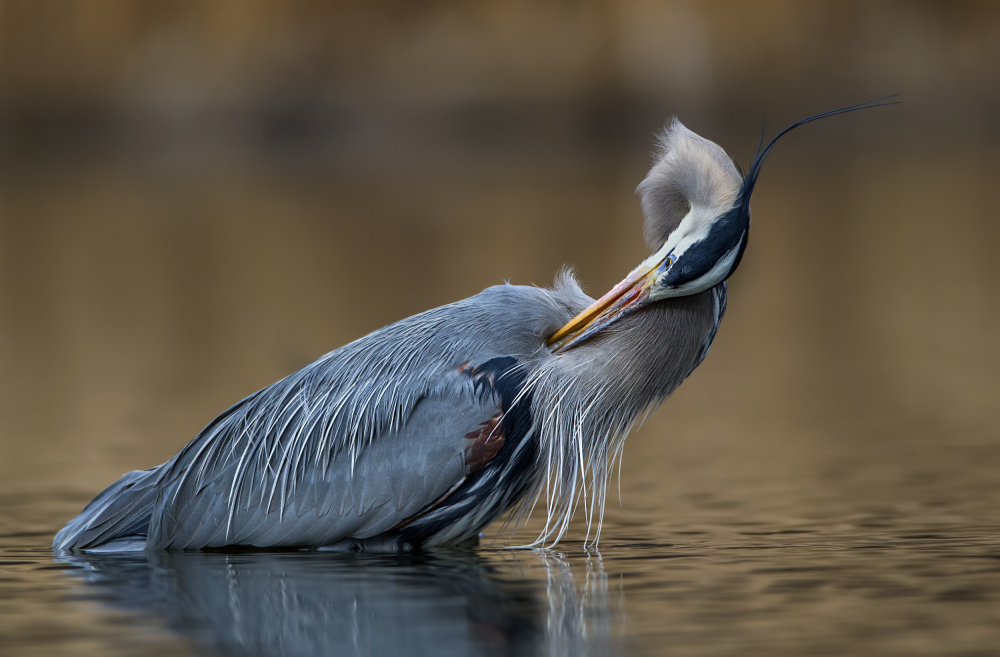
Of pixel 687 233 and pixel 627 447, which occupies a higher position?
pixel 687 233

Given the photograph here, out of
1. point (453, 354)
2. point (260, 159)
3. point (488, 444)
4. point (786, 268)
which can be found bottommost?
point (488, 444)

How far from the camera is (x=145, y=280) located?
68.0 feet

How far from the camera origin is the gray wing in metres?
7.21

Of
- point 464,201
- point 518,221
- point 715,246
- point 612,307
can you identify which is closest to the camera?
point 715,246

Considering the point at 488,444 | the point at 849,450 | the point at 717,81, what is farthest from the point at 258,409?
the point at 717,81

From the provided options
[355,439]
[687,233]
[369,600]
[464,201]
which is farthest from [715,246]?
[464,201]

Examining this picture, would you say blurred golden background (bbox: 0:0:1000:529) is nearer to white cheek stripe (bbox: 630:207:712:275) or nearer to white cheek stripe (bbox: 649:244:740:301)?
white cheek stripe (bbox: 649:244:740:301)

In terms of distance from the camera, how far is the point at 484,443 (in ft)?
23.4

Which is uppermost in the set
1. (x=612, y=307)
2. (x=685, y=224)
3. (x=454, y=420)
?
(x=685, y=224)

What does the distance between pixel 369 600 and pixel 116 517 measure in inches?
80.8

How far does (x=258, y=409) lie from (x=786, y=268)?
12988 mm

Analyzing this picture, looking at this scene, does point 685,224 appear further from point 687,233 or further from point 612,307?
point 612,307

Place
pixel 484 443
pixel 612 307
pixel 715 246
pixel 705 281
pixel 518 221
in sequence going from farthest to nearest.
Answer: pixel 518 221 → pixel 612 307 → pixel 484 443 → pixel 705 281 → pixel 715 246

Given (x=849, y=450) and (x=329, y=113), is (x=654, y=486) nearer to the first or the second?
(x=849, y=450)
